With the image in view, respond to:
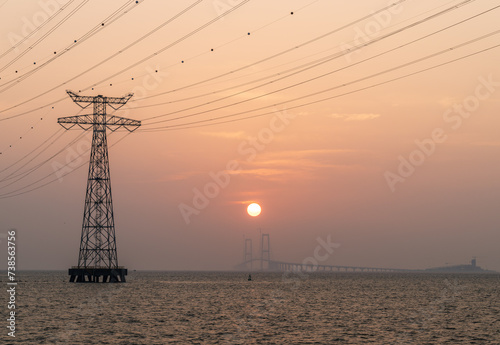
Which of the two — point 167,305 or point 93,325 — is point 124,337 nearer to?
point 93,325

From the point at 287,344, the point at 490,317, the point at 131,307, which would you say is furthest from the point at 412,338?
the point at 131,307

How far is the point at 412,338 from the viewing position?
68.2 meters

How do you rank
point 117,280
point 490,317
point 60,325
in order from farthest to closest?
point 117,280 → point 490,317 → point 60,325

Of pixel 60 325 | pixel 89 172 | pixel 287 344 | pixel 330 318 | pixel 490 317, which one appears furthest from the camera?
pixel 89 172

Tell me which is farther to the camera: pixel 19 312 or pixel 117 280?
pixel 117 280

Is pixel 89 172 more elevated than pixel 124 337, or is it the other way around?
pixel 89 172

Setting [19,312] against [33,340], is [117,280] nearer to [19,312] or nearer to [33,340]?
[19,312]

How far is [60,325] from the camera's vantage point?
76625 mm

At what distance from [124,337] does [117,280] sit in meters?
87.2

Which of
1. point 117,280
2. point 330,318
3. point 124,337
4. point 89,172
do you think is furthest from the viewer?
point 117,280

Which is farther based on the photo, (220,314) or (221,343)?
(220,314)

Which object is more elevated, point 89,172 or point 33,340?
point 89,172

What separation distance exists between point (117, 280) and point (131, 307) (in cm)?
4766

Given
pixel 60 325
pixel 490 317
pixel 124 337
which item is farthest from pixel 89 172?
Answer: pixel 490 317
